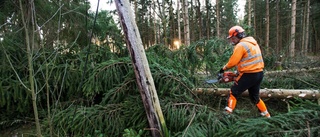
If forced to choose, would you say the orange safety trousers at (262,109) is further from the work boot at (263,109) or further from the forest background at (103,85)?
the forest background at (103,85)

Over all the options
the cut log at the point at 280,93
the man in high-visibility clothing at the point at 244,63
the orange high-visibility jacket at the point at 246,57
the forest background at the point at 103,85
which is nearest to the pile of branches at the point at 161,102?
the forest background at the point at 103,85

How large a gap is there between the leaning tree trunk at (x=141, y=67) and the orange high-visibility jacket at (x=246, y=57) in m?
1.48

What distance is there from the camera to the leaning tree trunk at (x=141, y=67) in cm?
235

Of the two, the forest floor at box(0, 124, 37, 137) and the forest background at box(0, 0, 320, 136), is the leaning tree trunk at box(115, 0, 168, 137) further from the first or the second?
the forest floor at box(0, 124, 37, 137)

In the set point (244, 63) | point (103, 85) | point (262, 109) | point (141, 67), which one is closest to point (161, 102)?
point (141, 67)

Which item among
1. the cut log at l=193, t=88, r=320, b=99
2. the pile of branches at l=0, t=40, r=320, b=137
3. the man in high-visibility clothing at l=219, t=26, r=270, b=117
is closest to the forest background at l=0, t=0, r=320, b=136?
the pile of branches at l=0, t=40, r=320, b=137

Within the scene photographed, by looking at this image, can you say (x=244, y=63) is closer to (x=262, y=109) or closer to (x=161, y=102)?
(x=262, y=109)

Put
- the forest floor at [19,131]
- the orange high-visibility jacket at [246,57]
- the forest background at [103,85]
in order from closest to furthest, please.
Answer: the forest background at [103,85] < the orange high-visibility jacket at [246,57] < the forest floor at [19,131]

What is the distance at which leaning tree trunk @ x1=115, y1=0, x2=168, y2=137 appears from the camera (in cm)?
235

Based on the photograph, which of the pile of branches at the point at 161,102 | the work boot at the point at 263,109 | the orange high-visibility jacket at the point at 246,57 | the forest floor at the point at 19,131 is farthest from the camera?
the forest floor at the point at 19,131

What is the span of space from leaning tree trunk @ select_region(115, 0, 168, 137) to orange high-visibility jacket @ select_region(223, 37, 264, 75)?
1.48 m

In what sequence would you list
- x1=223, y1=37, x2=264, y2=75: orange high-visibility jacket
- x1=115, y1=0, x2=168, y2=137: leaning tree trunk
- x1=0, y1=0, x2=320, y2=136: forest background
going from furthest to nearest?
x1=223, y1=37, x2=264, y2=75: orange high-visibility jacket → x1=115, y1=0, x2=168, y2=137: leaning tree trunk → x1=0, y1=0, x2=320, y2=136: forest background

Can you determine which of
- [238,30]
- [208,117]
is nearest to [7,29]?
[208,117]

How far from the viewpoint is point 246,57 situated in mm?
2926
